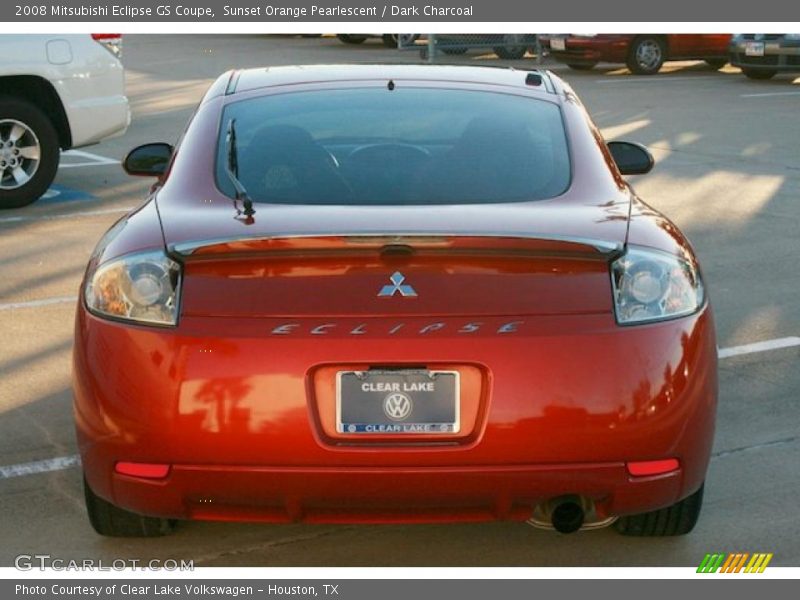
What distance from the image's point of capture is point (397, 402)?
3.86 metres

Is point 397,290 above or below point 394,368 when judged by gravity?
above

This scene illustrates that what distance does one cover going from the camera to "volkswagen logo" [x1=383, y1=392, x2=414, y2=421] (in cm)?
386

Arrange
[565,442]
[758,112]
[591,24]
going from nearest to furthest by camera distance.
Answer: [565,442]
[758,112]
[591,24]

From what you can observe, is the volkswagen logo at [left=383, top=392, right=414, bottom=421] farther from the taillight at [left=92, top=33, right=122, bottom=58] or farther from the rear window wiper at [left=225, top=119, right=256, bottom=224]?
the taillight at [left=92, top=33, right=122, bottom=58]

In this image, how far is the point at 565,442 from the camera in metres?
3.88

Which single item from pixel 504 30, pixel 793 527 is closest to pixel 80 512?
pixel 793 527

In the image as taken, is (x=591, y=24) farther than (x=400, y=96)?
Yes

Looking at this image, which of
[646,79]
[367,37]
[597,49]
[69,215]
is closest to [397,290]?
[69,215]

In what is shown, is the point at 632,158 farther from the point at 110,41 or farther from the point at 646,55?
the point at 646,55

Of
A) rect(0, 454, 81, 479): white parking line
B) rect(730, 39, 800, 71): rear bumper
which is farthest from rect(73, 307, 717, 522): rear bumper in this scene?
rect(730, 39, 800, 71): rear bumper

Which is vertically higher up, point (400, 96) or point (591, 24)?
point (400, 96)

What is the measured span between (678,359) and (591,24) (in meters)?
19.9

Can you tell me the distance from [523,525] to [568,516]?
644mm

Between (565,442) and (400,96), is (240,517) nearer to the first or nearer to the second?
(565,442)
